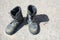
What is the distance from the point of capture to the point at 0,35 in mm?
→ 1995

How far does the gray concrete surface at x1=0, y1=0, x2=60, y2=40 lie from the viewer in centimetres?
196

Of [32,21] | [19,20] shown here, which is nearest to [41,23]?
[32,21]

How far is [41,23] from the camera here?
6.81 ft

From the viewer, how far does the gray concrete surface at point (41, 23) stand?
1.96 meters

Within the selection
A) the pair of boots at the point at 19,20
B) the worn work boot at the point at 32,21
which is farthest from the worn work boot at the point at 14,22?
the worn work boot at the point at 32,21

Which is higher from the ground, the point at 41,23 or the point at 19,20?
the point at 19,20

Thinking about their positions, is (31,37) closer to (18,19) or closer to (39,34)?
(39,34)

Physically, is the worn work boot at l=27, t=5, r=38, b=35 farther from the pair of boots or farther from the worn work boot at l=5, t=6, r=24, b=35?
the worn work boot at l=5, t=6, r=24, b=35

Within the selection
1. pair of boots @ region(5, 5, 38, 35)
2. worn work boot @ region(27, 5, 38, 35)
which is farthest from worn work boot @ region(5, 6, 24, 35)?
worn work boot @ region(27, 5, 38, 35)

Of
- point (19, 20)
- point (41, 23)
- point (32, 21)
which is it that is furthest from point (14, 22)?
point (41, 23)

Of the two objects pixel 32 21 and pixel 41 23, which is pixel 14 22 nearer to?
pixel 32 21

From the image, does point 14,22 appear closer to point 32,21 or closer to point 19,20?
point 19,20

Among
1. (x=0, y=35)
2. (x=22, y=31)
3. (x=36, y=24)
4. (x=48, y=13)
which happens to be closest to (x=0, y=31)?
(x=0, y=35)

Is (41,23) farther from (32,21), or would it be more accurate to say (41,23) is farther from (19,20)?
(19,20)
